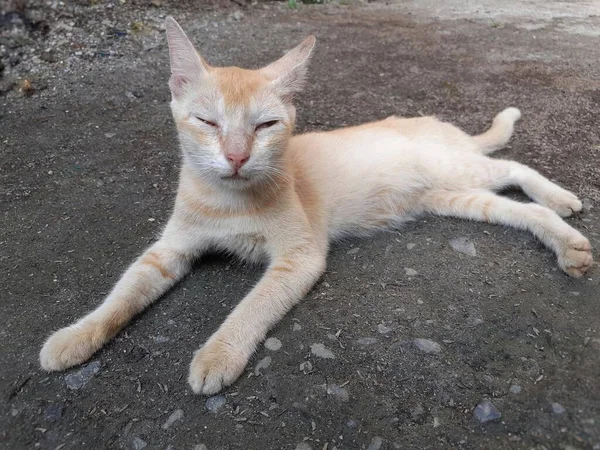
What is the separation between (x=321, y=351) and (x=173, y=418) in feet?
2.19

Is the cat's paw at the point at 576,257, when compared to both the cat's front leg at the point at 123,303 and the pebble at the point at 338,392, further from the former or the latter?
the cat's front leg at the point at 123,303

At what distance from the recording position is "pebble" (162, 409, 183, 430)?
191 cm

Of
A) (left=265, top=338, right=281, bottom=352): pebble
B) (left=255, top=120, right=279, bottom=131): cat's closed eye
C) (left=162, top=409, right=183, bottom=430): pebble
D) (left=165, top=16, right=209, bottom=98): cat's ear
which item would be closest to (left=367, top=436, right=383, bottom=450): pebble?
(left=265, top=338, right=281, bottom=352): pebble

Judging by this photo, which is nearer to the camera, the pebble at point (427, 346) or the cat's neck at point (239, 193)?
the pebble at point (427, 346)

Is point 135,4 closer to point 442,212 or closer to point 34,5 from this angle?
point 34,5

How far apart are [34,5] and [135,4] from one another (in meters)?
1.12

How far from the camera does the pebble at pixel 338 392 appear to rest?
197 centimetres

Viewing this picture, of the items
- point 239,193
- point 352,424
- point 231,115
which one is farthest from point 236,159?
point 352,424

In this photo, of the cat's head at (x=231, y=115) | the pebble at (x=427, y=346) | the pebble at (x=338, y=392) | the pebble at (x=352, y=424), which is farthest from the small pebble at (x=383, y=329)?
the cat's head at (x=231, y=115)

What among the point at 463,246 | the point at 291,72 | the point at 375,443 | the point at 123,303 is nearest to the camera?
the point at 375,443

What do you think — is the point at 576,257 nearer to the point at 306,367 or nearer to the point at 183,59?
the point at 306,367

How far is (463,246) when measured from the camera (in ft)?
9.30

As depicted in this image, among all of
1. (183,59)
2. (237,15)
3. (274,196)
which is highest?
(183,59)

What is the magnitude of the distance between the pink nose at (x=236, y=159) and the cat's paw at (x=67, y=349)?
0.99 meters
